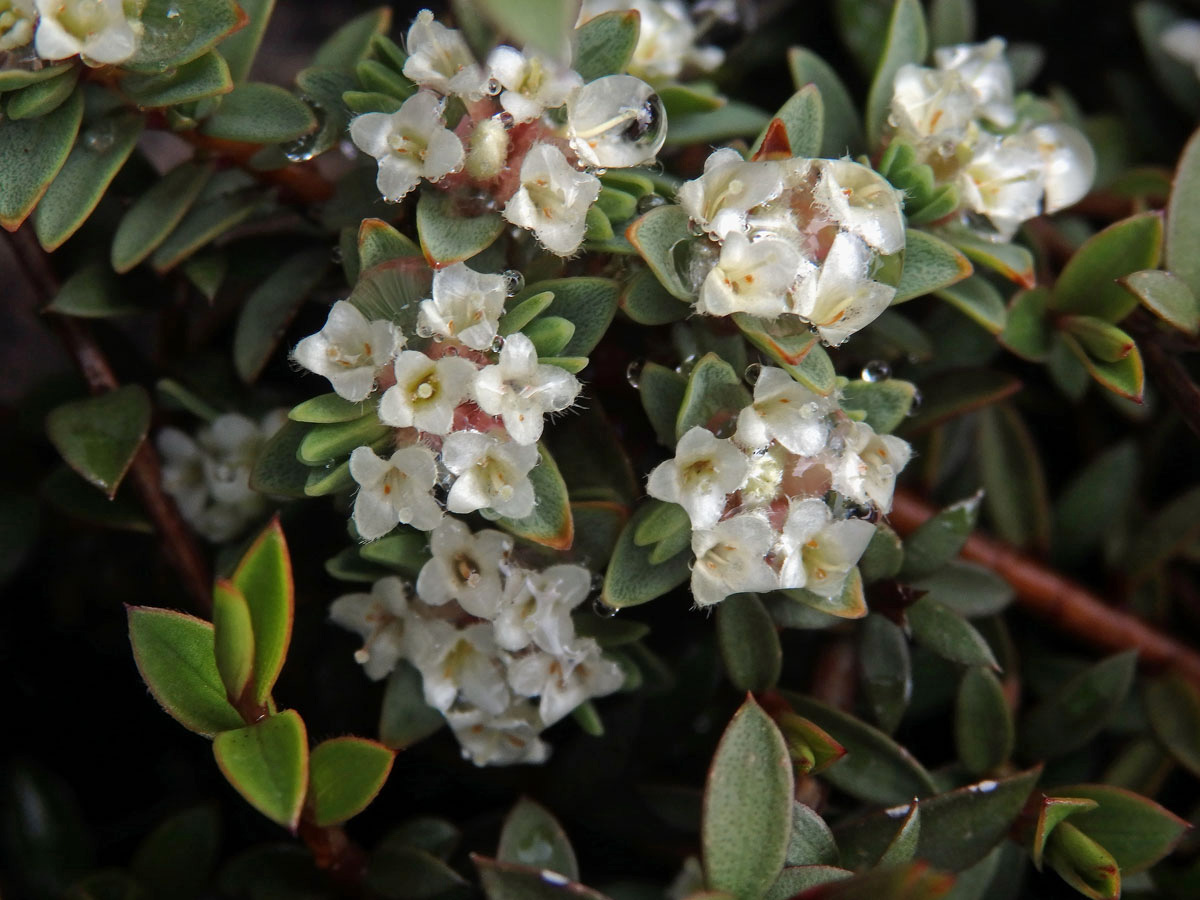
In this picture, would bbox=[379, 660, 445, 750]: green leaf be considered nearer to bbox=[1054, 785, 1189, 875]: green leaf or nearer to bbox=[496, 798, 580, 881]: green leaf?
bbox=[496, 798, 580, 881]: green leaf

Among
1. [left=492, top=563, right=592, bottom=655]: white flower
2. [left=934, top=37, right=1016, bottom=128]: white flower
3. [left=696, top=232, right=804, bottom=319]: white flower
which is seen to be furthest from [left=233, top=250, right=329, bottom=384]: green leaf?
[left=934, top=37, right=1016, bottom=128]: white flower

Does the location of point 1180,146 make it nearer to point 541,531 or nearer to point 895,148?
point 895,148

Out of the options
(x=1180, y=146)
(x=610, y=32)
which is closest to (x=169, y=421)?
(x=610, y=32)

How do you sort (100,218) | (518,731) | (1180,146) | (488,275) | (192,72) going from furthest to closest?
(1180,146), (100,218), (518,731), (192,72), (488,275)

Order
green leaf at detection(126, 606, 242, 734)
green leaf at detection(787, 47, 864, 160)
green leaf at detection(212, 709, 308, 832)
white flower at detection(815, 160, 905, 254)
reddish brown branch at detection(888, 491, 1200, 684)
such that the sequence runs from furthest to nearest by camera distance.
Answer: reddish brown branch at detection(888, 491, 1200, 684)
green leaf at detection(787, 47, 864, 160)
white flower at detection(815, 160, 905, 254)
green leaf at detection(126, 606, 242, 734)
green leaf at detection(212, 709, 308, 832)

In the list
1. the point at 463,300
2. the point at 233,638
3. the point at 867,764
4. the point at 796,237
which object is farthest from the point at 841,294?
the point at 233,638

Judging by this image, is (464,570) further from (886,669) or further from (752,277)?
(886,669)
